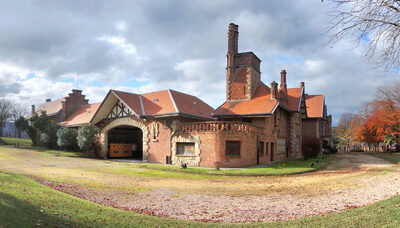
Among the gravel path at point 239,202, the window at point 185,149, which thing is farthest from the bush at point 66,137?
the gravel path at point 239,202

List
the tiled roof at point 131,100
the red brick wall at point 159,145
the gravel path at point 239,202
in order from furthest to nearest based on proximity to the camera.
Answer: the tiled roof at point 131,100
the red brick wall at point 159,145
the gravel path at point 239,202

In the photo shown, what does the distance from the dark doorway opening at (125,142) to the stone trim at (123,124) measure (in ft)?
2.17

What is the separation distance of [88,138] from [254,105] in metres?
17.4

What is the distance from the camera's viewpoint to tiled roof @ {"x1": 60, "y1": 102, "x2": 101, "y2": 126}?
113 feet

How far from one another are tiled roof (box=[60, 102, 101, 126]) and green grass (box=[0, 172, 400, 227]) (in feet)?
92.5

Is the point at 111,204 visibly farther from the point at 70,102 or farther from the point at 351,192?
the point at 70,102

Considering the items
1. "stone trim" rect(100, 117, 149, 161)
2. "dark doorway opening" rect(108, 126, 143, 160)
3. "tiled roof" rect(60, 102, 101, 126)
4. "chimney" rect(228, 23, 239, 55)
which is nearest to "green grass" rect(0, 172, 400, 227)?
"stone trim" rect(100, 117, 149, 161)

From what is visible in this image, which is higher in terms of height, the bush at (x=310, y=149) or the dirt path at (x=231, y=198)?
the bush at (x=310, y=149)

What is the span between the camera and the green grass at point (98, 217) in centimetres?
503

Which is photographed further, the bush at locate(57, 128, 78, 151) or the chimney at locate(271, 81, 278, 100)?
the bush at locate(57, 128, 78, 151)

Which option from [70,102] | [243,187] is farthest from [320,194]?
[70,102]

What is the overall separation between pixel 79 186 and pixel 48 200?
16.0ft

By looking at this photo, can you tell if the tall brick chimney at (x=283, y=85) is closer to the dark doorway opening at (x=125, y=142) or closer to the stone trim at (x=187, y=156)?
the stone trim at (x=187, y=156)

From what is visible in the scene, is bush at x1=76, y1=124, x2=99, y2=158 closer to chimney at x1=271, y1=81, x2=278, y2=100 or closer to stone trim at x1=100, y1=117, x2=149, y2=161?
stone trim at x1=100, y1=117, x2=149, y2=161
